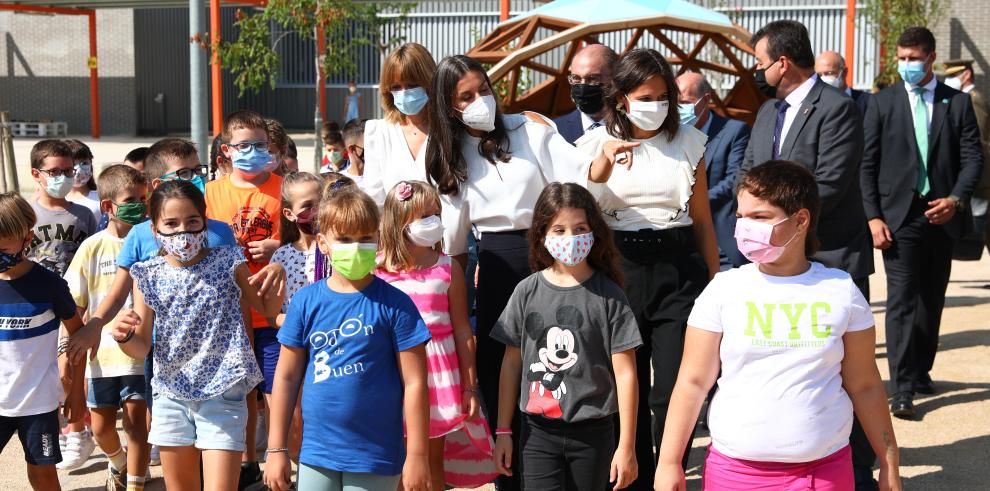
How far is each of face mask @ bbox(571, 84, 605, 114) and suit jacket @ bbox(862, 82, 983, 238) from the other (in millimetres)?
2215

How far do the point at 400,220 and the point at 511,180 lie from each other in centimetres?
55

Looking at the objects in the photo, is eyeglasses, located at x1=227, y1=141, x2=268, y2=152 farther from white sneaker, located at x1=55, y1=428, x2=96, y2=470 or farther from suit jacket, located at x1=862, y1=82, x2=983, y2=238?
suit jacket, located at x1=862, y1=82, x2=983, y2=238

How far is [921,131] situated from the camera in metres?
7.43

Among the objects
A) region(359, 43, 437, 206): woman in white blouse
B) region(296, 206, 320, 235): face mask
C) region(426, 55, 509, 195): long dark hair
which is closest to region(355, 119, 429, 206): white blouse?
region(359, 43, 437, 206): woman in white blouse

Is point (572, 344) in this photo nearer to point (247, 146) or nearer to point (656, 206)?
point (656, 206)

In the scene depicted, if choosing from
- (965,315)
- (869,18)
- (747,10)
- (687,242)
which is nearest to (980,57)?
(869,18)

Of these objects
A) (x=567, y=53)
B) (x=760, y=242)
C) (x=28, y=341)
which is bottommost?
(x=28, y=341)

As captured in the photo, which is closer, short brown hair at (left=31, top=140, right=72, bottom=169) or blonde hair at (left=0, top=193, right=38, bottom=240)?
blonde hair at (left=0, top=193, right=38, bottom=240)

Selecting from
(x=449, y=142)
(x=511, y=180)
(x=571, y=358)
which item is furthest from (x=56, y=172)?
(x=571, y=358)

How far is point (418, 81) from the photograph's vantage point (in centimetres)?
532

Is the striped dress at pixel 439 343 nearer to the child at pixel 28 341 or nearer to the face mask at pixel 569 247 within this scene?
the face mask at pixel 569 247

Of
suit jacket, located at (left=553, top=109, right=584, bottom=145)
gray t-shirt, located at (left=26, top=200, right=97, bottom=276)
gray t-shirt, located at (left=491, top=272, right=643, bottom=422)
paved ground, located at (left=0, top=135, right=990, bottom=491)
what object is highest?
suit jacket, located at (left=553, top=109, right=584, bottom=145)

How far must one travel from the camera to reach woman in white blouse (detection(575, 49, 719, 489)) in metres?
5.03

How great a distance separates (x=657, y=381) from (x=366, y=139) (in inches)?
66.4
